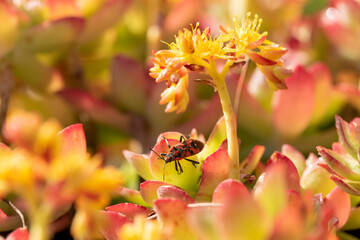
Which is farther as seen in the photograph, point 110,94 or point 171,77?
point 110,94

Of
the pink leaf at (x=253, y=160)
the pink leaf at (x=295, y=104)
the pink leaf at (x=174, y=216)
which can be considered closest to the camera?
the pink leaf at (x=174, y=216)

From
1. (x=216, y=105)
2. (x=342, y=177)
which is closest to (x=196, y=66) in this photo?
(x=342, y=177)

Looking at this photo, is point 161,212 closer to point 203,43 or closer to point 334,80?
point 203,43

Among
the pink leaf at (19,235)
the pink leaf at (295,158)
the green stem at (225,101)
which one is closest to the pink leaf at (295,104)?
the pink leaf at (295,158)

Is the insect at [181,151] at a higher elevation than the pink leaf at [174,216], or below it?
higher

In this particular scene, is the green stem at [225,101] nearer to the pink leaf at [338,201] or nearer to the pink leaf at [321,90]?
the pink leaf at [338,201]

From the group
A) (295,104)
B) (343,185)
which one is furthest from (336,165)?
(295,104)

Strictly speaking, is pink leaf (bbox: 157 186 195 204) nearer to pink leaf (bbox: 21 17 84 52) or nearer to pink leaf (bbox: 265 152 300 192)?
pink leaf (bbox: 265 152 300 192)
